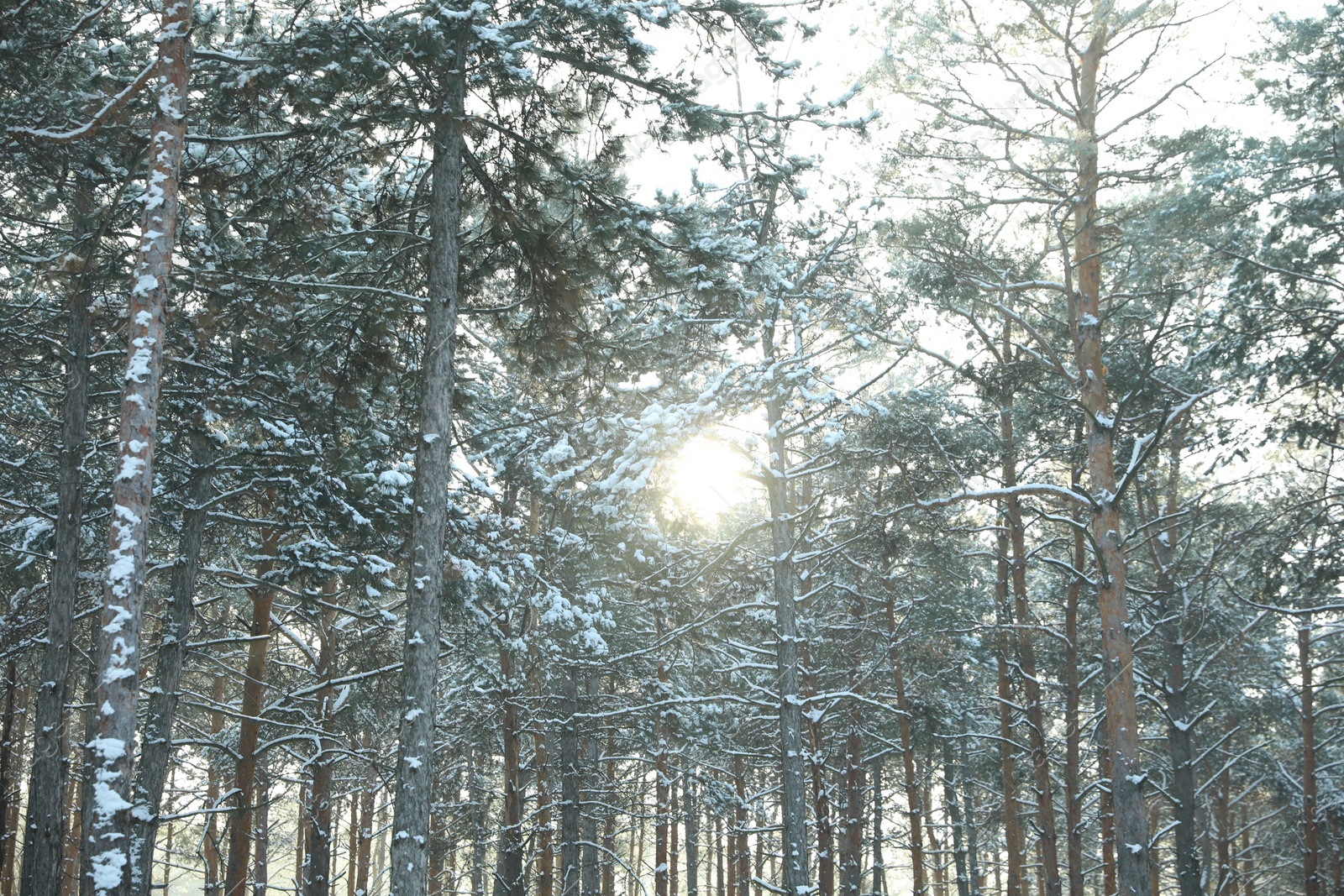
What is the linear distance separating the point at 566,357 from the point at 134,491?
4932 millimetres

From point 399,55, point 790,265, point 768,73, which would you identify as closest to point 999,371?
point 790,265

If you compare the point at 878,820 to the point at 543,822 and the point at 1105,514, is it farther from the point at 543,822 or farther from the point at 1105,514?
the point at 1105,514

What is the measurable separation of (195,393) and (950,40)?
34.4 feet

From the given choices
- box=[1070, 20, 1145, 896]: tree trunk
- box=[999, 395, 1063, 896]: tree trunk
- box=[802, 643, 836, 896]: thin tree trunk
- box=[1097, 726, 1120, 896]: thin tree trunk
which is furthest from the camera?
box=[802, 643, 836, 896]: thin tree trunk

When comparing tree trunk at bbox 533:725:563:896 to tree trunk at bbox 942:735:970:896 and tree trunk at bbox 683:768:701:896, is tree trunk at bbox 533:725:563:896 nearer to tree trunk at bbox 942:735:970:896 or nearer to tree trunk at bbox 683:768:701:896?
tree trunk at bbox 683:768:701:896

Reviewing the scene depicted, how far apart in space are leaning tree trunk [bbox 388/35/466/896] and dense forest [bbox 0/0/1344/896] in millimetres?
43

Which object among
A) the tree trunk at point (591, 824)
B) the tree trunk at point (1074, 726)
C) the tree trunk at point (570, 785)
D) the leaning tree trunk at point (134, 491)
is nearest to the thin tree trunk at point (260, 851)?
the tree trunk at point (570, 785)

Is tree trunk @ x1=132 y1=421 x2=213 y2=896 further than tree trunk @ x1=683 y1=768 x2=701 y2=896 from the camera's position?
No

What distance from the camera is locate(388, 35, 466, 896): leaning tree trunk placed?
289 inches

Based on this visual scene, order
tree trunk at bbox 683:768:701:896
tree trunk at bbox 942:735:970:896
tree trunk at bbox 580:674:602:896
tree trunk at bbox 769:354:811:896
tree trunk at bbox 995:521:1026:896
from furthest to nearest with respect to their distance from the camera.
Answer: tree trunk at bbox 942:735:970:896 → tree trunk at bbox 683:768:701:896 → tree trunk at bbox 580:674:602:896 → tree trunk at bbox 995:521:1026:896 → tree trunk at bbox 769:354:811:896

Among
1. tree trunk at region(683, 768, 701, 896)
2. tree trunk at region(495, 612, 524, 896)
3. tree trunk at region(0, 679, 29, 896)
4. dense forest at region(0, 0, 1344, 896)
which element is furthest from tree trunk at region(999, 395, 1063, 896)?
tree trunk at region(0, 679, 29, 896)

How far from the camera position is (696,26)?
28.6 feet

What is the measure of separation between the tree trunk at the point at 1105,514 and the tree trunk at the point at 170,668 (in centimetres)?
1122

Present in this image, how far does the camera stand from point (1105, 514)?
9906 millimetres
